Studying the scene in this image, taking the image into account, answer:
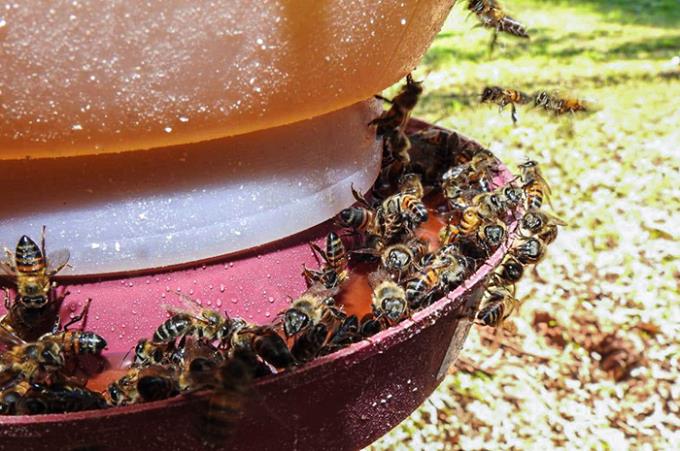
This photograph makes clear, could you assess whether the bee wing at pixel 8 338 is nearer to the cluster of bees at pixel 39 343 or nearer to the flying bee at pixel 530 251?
the cluster of bees at pixel 39 343

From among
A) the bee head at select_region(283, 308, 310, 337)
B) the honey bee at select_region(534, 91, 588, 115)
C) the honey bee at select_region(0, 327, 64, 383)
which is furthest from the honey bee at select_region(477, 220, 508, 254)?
the honey bee at select_region(534, 91, 588, 115)

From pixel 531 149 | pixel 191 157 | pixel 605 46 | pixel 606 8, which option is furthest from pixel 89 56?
pixel 606 8

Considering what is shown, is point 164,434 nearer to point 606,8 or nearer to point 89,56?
point 89,56

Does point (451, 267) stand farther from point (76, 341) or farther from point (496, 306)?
point (76, 341)

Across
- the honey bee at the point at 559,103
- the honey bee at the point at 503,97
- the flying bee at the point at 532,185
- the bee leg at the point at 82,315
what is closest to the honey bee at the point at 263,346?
the bee leg at the point at 82,315

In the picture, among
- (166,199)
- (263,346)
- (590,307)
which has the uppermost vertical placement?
(590,307)

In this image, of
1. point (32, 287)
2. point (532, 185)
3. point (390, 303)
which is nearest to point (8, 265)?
point (32, 287)

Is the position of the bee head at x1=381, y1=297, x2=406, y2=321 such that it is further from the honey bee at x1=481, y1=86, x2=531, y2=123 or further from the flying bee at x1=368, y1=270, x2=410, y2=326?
the honey bee at x1=481, y1=86, x2=531, y2=123
